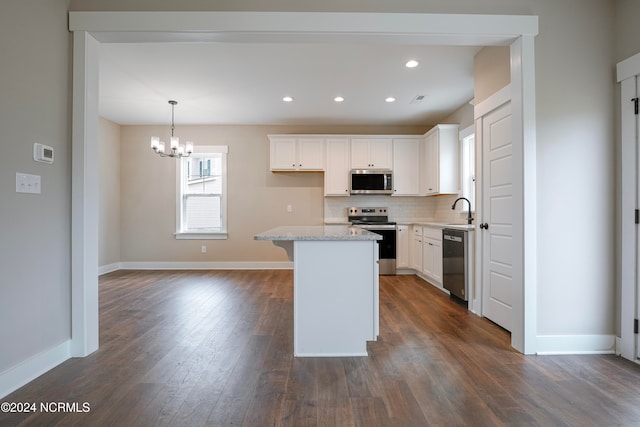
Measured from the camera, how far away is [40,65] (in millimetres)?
2047

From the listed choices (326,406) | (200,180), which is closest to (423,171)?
(200,180)

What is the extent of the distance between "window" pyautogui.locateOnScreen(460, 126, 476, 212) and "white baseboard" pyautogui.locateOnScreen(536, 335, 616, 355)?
250 centimetres

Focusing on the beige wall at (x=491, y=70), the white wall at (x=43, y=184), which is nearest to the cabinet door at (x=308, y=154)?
the beige wall at (x=491, y=70)

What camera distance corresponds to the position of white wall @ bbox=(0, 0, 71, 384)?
71.9 inches

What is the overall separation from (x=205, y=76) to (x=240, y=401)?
11.4 ft

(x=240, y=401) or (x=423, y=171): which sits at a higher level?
(x=423, y=171)

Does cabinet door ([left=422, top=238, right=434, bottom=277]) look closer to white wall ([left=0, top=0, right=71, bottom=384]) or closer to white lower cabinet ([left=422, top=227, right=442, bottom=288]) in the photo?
white lower cabinet ([left=422, top=227, right=442, bottom=288])

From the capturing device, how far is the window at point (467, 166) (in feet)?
15.4

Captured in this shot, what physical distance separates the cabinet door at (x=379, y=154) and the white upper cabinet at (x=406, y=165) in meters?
0.14

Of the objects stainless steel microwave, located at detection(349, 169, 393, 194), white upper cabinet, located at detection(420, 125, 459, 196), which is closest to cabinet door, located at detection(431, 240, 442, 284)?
white upper cabinet, located at detection(420, 125, 459, 196)

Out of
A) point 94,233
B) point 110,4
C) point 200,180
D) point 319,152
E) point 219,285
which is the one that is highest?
point 110,4

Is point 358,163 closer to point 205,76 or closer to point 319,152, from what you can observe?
point 319,152

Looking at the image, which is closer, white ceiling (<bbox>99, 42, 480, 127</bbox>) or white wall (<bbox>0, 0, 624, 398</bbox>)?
white wall (<bbox>0, 0, 624, 398</bbox>)

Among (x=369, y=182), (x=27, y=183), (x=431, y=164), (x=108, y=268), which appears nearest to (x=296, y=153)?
(x=369, y=182)
